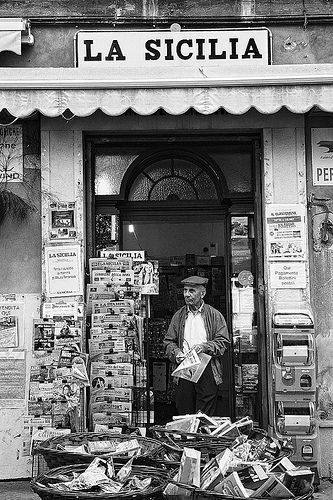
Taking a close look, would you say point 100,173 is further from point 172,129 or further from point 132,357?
point 132,357

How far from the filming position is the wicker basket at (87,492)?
3879 millimetres

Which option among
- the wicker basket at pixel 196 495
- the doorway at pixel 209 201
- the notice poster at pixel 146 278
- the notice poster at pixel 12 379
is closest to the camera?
the wicker basket at pixel 196 495

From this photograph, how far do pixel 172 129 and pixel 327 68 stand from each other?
5.25ft

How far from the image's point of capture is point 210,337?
25.5 ft

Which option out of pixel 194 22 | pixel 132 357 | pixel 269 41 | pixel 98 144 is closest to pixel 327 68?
pixel 269 41

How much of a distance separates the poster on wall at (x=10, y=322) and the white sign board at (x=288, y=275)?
2.36 metres

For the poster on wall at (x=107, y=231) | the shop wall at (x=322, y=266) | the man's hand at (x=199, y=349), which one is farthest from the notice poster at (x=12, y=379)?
the shop wall at (x=322, y=266)

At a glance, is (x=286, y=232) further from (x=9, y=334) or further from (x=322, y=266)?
(x=9, y=334)

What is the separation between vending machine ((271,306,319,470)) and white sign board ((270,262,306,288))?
476mm

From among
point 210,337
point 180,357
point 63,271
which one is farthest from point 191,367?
point 63,271

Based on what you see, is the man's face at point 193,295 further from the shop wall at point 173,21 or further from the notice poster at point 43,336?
the shop wall at point 173,21

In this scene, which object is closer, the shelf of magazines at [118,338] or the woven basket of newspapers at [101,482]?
the woven basket of newspapers at [101,482]

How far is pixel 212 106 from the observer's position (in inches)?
278

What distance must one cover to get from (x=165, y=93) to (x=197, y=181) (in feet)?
5.01
